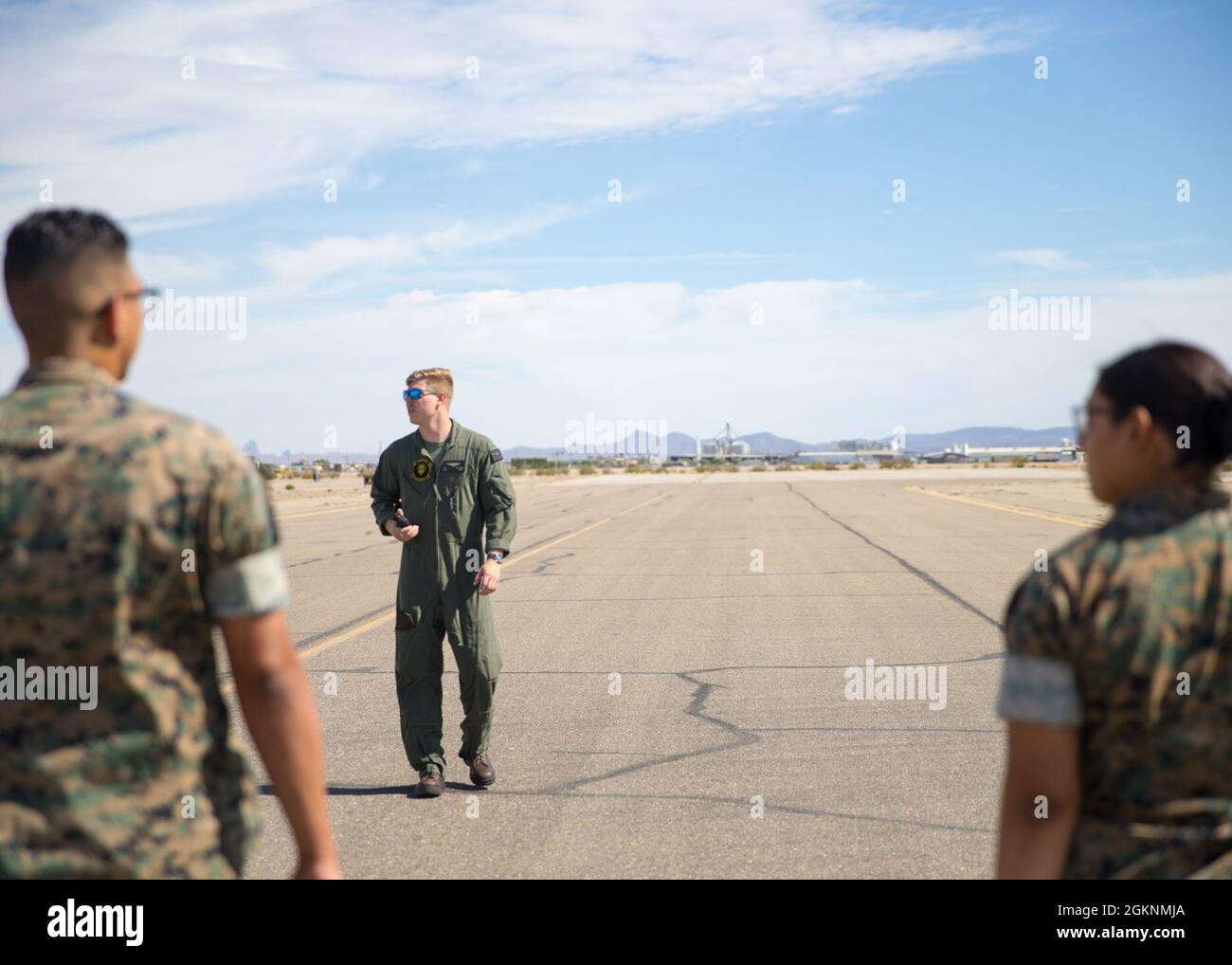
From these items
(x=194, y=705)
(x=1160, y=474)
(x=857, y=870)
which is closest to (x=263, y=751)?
(x=194, y=705)

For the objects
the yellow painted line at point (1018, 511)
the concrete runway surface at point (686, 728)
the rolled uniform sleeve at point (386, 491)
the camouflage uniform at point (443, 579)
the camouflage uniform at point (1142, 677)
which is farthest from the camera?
the yellow painted line at point (1018, 511)

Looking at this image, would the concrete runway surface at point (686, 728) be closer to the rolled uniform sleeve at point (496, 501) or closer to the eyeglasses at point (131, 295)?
the rolled uniform sleeve at point (496, 501)

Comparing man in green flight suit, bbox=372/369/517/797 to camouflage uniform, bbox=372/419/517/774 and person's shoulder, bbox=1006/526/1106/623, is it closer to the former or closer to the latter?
camouflage uniform, bbox=372/419/517/774

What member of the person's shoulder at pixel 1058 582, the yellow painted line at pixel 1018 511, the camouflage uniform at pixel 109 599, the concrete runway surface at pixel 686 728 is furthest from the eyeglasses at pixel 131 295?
the yellow painted line at pixel 1018 511

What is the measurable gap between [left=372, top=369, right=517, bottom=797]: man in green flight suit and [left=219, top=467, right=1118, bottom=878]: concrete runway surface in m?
0.36

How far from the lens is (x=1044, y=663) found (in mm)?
2119

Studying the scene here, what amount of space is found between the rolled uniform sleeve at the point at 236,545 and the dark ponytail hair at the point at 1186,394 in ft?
5.03

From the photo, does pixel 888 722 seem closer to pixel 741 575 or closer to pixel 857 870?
pixel 857 870

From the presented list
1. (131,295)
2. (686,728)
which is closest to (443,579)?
(686,728)

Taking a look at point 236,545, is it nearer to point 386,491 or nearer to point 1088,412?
point 1088,412

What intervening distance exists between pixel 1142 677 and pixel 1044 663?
160 mm

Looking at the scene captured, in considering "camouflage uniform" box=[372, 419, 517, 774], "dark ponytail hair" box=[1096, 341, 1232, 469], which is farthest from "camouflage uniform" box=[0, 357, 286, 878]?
"camouflage uniform" box=[372, 419, 517, 774]

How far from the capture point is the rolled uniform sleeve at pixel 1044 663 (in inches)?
82.9
